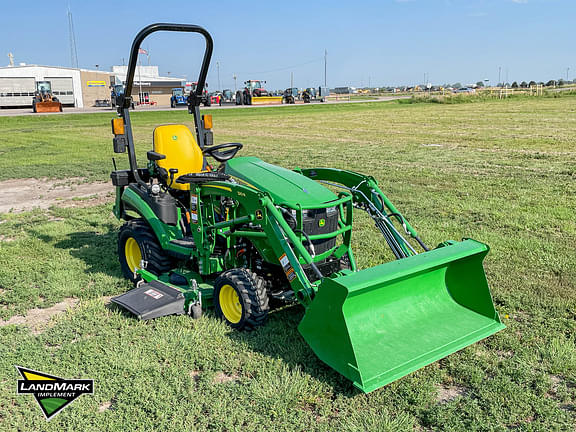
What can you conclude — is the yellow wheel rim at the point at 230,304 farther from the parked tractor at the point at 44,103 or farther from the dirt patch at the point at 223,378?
the parked tractor at the point at 44,103

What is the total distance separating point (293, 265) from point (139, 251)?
7.51 ft

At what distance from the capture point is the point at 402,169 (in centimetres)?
1143

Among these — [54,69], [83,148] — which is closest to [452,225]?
[83,148]

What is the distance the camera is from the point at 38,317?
452 cm

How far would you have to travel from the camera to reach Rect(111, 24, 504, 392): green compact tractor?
3410mm

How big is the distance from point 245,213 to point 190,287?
3.03 ft

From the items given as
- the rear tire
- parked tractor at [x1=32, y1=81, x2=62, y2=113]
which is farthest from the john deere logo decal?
parked tractor at [x1=32, y1=81, x2=62, y2=113]

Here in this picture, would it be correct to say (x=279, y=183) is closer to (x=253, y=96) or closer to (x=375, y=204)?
(x=375, y=204)

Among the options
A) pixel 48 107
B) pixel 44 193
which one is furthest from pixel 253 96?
pixel 44 193

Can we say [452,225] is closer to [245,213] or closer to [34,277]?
[245,213]

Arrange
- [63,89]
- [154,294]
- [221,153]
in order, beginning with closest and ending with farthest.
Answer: [154,294] < [221,153] < [63,89]

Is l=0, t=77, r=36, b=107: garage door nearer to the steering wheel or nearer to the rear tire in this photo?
the rear tire

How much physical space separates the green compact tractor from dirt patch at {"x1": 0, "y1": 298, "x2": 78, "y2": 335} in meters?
0.63

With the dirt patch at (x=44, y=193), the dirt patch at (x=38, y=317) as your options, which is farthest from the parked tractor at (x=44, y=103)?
the dirt patch at (x=38, y=317)
